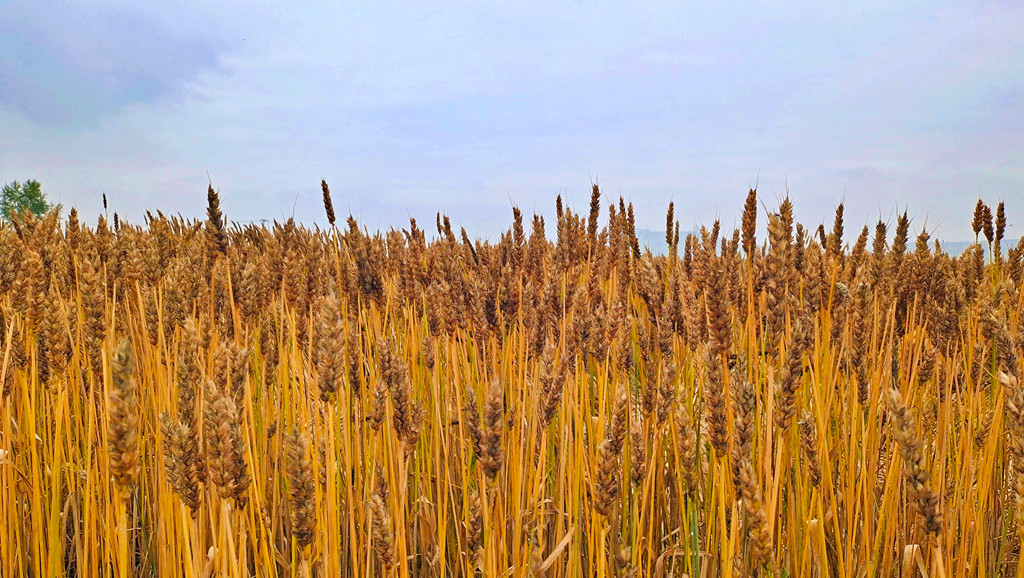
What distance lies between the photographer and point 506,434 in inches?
87.5

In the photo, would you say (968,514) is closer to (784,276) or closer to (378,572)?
(784,276)

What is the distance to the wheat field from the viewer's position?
132cm

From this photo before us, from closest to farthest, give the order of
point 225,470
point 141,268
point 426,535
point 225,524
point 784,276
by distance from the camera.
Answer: point 225,470
point 225,524
point 784,276
point 426,535
point 141,268

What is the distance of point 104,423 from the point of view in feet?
7.54

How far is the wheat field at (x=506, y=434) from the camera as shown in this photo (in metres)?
1.32

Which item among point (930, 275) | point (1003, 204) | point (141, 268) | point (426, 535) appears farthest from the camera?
point (1003, 204)

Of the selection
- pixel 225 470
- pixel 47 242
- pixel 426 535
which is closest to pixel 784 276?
pixel 225 470

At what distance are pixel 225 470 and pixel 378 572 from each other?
1.12 m

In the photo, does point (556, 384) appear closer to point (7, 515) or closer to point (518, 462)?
point (518, 462)

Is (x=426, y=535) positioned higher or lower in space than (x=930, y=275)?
lower

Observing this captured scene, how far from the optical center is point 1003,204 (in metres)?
4.25

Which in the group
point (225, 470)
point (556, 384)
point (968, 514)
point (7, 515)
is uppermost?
point (556, 384)

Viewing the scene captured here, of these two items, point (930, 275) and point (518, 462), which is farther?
point (930, 275)

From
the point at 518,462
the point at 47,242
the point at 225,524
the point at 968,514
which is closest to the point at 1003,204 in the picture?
the point at 968,514
